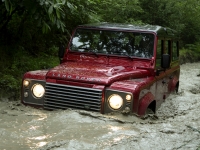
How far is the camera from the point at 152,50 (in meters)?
5.71

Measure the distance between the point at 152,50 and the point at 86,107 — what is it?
1790 mm

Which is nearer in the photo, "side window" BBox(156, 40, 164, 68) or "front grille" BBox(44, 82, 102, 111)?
"front grille" BBox(44, 82, 102, 111)

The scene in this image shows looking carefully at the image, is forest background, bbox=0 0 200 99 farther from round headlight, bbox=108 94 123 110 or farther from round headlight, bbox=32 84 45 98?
round headlight, bbox=108 94 123 110

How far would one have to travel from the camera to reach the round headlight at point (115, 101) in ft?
15.0

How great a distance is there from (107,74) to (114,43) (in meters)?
1.11

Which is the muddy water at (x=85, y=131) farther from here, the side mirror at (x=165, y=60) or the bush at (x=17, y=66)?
the bush at (x=17, y=66)

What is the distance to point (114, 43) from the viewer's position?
5.89 metres

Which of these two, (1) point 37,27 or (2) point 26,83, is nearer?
(2) point 26,83

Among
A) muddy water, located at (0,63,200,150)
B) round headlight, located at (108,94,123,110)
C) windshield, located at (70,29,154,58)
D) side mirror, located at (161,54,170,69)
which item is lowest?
muddy water, located at (0,63,200,150)

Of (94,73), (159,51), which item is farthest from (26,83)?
(159,51)

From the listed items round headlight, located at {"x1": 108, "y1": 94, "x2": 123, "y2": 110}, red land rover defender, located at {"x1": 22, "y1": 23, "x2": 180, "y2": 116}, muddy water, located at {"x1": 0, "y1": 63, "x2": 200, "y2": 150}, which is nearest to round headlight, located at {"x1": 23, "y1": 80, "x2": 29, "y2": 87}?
red land rover defender, located at {"x1": 22, "y1": 23, "x2": 180, "y2": 116}

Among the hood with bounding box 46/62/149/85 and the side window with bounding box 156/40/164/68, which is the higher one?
the side window with bounding box 156/40/164/68

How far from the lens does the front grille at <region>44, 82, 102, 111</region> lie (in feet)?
15.2

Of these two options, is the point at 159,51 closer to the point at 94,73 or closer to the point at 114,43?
the point at 114,43
